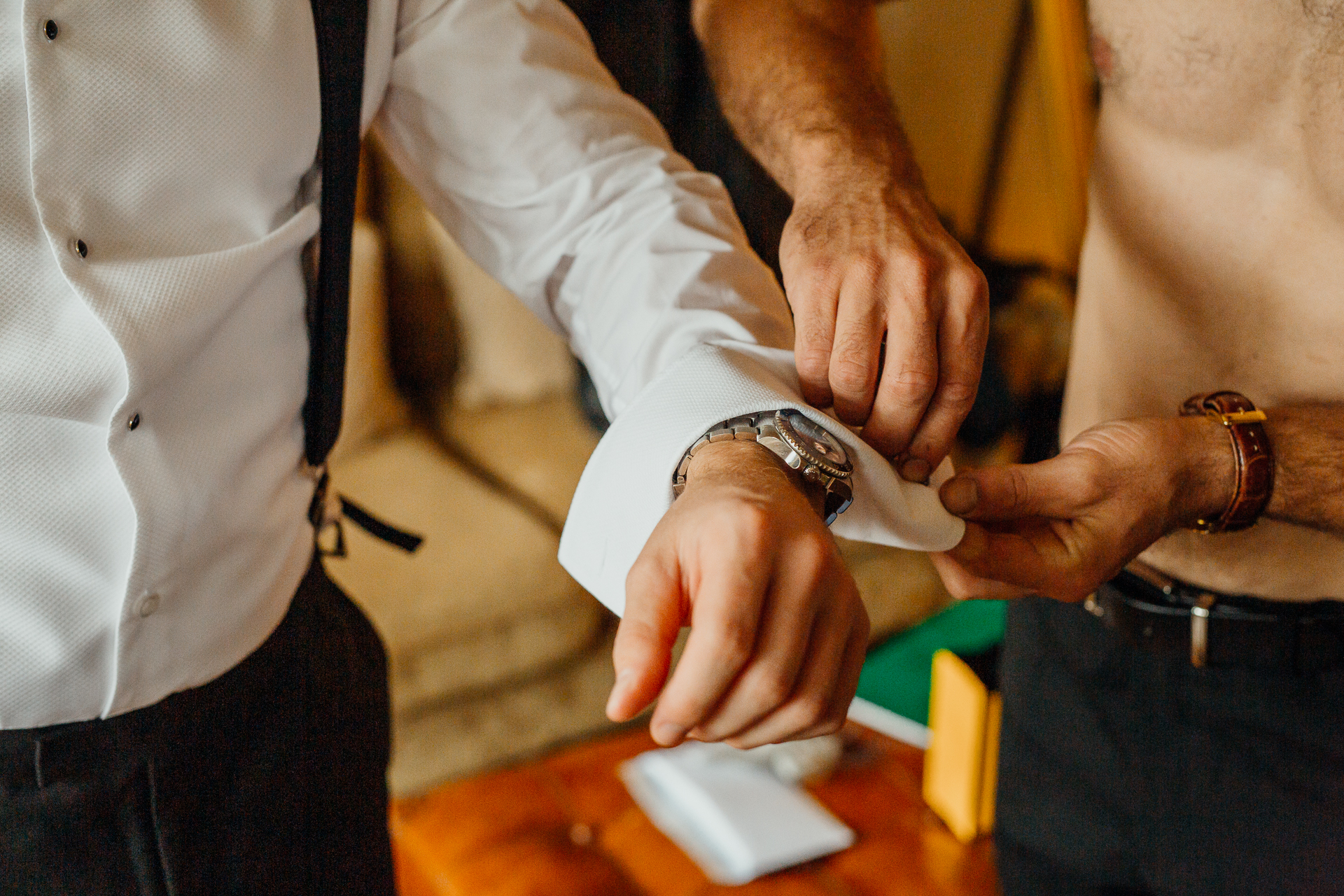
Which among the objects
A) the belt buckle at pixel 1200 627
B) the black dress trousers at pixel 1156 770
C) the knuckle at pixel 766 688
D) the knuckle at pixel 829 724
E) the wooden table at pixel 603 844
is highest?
the knuckle at pixel 766 688

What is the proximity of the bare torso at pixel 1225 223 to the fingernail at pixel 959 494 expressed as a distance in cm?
35

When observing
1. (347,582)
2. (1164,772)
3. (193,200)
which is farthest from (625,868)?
(193,200)

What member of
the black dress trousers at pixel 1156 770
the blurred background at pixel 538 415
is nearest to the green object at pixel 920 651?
the blurred background at pixel 538 415

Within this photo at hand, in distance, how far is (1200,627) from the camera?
799mm

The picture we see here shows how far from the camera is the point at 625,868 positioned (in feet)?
4.36

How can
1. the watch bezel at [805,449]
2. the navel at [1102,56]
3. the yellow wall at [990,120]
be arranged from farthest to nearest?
the yellow wall at [990,120], the navel at [1102,56], the watch bezel at [805,449]

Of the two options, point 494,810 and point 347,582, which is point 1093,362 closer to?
point 494,810

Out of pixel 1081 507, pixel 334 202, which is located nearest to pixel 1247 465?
pixel 1081 507

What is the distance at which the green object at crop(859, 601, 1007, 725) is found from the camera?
5.66 ft

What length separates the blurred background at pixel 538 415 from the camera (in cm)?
165

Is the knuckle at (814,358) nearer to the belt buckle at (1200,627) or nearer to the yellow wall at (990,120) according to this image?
the belt buckle at (1200,627)

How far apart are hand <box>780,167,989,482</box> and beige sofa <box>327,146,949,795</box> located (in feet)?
3.58

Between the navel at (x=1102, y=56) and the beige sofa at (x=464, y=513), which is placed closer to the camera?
the navel at (x=1102, y=56)

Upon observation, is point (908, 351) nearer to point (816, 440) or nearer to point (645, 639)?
point (816, 440)
